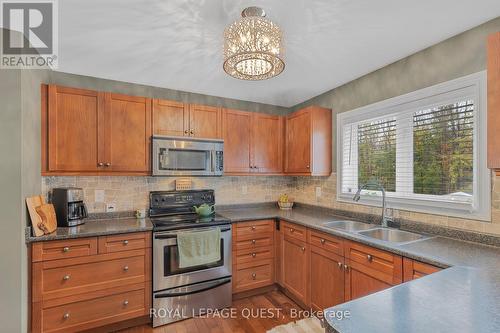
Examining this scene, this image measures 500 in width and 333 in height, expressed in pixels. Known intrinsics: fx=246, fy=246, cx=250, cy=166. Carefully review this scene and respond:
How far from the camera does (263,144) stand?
3.35m

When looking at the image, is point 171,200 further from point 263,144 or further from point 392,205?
point 392,205

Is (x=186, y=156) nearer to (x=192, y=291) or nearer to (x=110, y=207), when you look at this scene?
(x=110, y=207)

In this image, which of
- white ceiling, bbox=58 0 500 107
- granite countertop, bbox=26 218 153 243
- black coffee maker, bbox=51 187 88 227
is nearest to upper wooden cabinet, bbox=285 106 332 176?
white ceiling, bbox=58 0 500 107

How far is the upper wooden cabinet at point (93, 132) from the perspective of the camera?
2275mm

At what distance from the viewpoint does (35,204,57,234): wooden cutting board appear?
2004 mm

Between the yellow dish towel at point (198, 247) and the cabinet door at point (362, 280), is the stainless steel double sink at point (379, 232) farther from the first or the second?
the yellow dish towel at point (198, 247)

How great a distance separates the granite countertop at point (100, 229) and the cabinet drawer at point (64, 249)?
0.05 meters

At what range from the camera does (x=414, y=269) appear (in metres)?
1.54

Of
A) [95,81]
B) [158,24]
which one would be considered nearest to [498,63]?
[158,24]

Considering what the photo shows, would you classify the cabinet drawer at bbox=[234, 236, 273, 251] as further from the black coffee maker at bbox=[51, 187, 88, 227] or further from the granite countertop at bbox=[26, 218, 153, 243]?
the black coffee maker at bbox=[51, 187, 88, 227]

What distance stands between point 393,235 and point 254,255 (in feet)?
4.77

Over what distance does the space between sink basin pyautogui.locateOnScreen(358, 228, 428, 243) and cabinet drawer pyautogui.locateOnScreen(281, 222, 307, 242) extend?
0.56 m

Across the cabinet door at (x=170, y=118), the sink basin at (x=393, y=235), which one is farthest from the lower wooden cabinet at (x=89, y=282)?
the sink basin at (x=393, y=235)

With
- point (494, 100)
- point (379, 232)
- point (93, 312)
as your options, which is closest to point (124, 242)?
point (93, 312)
